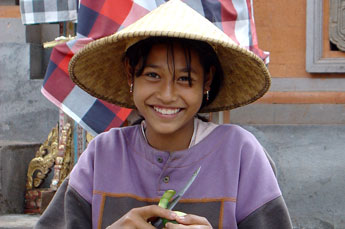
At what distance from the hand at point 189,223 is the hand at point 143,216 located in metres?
0.02

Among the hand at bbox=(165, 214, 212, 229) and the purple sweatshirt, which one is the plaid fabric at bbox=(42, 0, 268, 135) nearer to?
the purple sweatshirt

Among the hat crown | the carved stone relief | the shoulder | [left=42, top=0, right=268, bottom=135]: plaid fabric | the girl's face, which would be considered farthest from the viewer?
the carved stone relief

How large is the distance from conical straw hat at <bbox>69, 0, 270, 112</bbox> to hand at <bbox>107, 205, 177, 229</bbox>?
559 millimetres

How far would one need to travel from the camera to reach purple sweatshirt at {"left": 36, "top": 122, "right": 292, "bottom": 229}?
241cm

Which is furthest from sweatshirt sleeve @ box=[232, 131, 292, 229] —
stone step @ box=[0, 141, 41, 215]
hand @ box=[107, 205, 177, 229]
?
stone step @ box=[0, 141, 41, 215]

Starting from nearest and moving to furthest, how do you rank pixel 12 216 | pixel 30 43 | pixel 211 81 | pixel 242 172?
pixel 242 172, pixel 211 81, pixel 12 216, pixel 30 43

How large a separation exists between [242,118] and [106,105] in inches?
65.7

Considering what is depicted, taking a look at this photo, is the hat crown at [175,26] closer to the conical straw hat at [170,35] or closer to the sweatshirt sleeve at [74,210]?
the conical straw hat at [170,35]

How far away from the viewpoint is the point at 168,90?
237cm

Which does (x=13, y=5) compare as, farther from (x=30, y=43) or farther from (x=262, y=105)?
(x=262, y=105)

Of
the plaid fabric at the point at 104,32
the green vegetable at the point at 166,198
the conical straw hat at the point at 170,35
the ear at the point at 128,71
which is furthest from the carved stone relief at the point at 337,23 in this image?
the green vegetable at the point at 166,198

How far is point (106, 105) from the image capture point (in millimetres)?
3975

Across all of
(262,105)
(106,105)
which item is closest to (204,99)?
(106,105)

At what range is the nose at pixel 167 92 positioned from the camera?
7.75 ft
